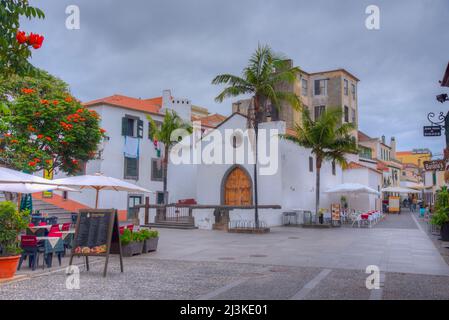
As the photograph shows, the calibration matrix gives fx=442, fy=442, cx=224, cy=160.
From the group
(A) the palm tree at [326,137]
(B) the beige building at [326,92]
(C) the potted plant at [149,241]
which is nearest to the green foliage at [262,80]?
(A) the palm tree at [326,137]

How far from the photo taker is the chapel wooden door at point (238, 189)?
27688mm

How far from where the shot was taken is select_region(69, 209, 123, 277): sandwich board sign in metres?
9.77

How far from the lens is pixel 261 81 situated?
20656 millimetres

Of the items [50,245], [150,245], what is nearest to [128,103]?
[150,245]

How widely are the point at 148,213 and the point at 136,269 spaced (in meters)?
16.2

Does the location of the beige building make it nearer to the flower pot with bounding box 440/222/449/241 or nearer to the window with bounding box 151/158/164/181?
the window with bounding box 151/158/164/181

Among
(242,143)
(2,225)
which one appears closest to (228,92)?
(242,143)

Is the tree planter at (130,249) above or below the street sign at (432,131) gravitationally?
below

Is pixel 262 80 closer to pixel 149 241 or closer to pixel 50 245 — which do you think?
pixel 149 241

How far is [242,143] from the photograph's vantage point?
28062mm

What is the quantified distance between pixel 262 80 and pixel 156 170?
1771cm

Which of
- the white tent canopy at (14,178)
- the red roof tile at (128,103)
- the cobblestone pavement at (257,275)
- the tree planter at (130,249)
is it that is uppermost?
the red roof tile at (128,103)

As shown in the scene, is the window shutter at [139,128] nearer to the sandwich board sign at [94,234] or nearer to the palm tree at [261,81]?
the palm tree at [261,81]

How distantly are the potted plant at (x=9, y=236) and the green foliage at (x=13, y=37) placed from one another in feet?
11.9
